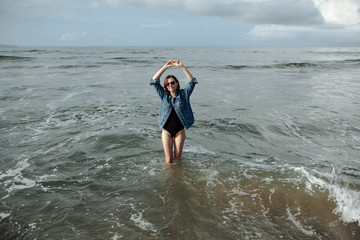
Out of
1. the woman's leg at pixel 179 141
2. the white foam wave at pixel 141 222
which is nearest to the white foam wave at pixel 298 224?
the white foam wave at pixel 141 222

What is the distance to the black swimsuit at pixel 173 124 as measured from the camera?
601 centimetres

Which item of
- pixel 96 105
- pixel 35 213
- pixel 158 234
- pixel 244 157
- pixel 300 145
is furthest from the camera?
pixel 96 105

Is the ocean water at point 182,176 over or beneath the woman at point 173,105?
beneath

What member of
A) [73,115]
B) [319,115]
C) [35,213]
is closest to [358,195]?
[35,213]

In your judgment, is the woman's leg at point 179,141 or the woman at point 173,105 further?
the woman's leg at point 179,141

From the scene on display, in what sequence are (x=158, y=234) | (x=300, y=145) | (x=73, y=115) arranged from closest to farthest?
1. (x=158, y=234)
2. (x=300, y=145)
3. (x=73, y=115)

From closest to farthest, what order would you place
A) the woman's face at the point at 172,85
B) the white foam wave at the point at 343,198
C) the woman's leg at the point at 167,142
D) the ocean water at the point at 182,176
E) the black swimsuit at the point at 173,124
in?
the ocean water at the point at 182,176
the white foam wave at the point at 343,198
the woman's face at the point at 172,85
the black swimsuit at the point at 173,124
the woman's leg at the point at 167,142

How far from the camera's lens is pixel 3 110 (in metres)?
11.9

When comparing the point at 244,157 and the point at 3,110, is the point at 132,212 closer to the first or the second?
the point at 244,157

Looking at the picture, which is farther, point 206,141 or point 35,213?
point 206,141

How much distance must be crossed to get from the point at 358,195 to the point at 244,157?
8.99 ft

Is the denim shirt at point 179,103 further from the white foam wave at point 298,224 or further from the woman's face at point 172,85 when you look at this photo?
the white foam wave at point 298,224

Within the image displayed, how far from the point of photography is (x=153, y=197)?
508cm

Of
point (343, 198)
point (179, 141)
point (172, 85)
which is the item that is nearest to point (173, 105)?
point (172, 85)
